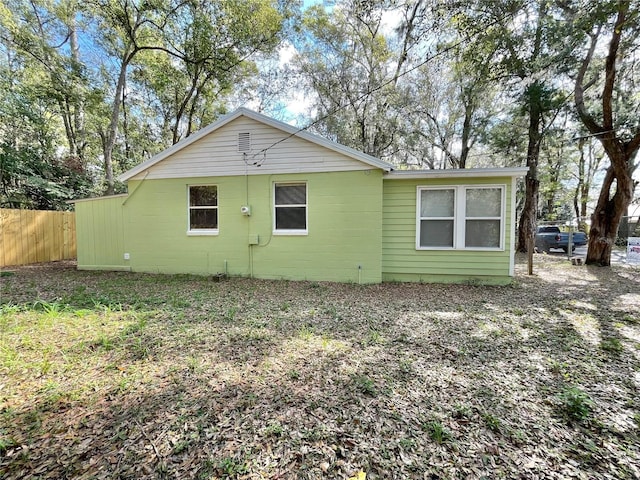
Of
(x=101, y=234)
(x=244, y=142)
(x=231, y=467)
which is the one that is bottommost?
(x=231, y=467)

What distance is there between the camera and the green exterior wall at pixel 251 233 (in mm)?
6941

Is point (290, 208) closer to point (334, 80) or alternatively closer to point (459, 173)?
point (459, 173)

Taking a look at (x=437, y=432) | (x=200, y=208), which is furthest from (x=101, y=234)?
(x=437, y=432)

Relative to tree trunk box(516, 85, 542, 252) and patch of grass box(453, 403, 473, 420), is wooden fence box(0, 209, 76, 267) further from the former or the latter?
tree trunk box(516, 85, 542, 252)

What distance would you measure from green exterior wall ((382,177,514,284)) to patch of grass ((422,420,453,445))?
17.1 feet

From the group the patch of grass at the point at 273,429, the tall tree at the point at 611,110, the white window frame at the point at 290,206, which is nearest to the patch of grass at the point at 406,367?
the patch of grass at the point at 273,429

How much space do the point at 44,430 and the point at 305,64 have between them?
54.9 feet

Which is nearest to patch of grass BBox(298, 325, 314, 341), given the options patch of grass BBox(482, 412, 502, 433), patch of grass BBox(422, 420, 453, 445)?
patch of grass BBox(422, 420, 453, 445)

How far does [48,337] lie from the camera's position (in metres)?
3.46

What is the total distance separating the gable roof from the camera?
6656mm

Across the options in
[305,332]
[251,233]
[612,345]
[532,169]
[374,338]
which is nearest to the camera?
[612,345]

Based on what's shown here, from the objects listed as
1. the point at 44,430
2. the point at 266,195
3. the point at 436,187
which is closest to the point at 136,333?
the point at 44,430

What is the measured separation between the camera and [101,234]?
8.46 meters

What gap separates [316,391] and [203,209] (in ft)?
21.4
